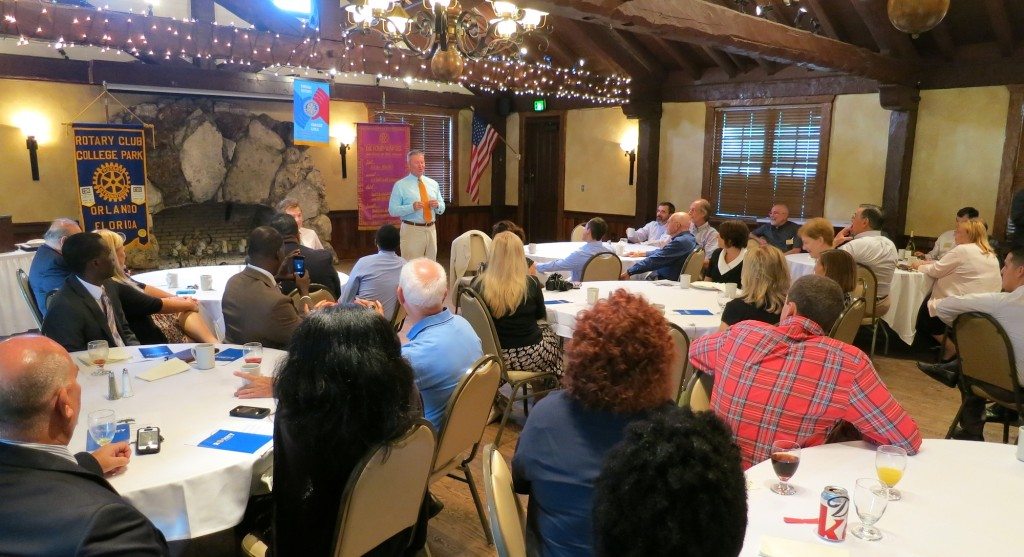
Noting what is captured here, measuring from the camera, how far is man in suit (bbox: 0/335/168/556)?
134 cm

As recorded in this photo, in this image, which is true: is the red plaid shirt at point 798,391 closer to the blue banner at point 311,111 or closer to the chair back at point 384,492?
the chair back at point 384,492

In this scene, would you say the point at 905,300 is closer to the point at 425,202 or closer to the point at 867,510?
the point at 425,202

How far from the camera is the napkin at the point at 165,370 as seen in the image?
2.74m

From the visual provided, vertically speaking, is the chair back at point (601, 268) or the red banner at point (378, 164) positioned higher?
the red banner at point (378, 164)

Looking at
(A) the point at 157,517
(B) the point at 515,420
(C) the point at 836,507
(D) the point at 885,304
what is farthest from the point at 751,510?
(D) the point at 885,304

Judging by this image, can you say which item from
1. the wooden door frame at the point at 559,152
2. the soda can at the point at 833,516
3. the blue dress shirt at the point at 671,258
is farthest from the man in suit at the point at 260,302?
the wooden door frame at the point at 559,152

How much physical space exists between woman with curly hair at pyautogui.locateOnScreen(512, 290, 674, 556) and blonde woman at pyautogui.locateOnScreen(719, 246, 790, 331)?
6.19ft

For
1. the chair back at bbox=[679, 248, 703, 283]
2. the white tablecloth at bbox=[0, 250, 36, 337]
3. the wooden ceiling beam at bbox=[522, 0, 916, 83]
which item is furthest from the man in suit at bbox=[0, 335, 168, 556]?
the white tablecloth at bbox=[0, 250, 36, 337]

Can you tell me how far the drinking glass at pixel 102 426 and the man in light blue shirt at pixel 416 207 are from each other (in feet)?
19.2

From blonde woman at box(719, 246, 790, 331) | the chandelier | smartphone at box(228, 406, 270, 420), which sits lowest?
smartphone at box(228, 406, 270, 420)

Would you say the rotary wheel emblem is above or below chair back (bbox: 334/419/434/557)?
above

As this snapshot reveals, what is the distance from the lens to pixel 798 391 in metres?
2.12

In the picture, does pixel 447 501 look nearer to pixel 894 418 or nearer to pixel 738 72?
pixel 894 418

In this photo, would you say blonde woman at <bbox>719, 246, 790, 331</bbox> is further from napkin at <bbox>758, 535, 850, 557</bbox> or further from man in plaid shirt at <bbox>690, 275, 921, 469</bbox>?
napkin at <bbox>758, 535, 850, 557</bbox>
